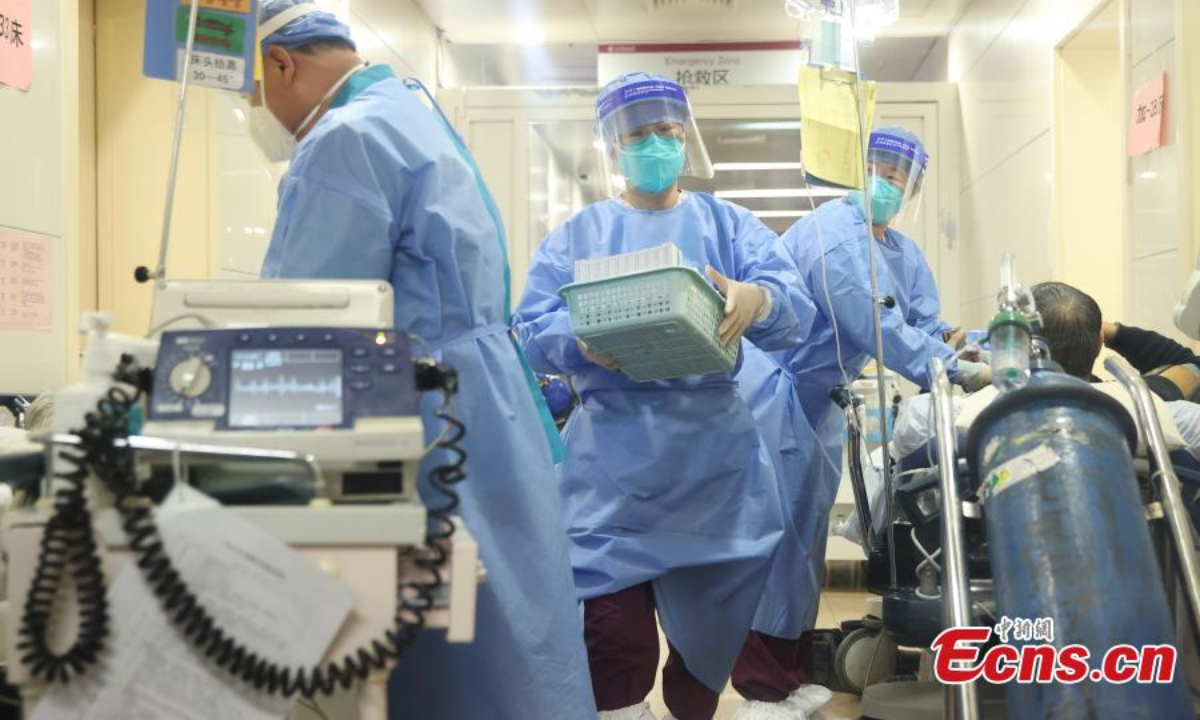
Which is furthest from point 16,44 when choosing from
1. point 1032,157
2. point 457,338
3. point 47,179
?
point 1032,157

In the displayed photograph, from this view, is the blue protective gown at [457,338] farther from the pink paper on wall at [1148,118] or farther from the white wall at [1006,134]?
the white wall at [1006,134]

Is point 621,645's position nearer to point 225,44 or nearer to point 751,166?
point 225,44

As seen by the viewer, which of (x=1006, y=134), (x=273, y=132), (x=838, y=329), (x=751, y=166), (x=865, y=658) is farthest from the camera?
(x=751, y=166)

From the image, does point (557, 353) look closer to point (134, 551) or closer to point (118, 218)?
point (134, 551)

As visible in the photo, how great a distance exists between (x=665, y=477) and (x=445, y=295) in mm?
960

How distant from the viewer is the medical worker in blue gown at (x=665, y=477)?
261cm

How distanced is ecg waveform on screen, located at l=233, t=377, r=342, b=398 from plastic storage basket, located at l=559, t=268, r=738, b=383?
1.10 metres

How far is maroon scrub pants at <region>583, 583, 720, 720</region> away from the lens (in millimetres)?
2584

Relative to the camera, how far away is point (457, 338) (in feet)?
6.07

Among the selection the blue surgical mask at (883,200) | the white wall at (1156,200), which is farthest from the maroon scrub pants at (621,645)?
the white wall at (1156,200)

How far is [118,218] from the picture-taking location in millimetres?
3791

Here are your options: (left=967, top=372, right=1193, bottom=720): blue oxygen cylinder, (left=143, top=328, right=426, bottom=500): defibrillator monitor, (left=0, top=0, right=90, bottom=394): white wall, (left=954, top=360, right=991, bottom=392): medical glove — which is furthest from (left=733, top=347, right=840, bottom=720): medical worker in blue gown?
(left=143, top=328, right=426, bottom=500): defibrillator monitor

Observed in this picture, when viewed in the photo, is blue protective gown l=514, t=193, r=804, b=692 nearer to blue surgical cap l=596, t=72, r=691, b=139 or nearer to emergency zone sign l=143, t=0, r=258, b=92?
blue surgical cap l=596, t=72, r=691, b=139

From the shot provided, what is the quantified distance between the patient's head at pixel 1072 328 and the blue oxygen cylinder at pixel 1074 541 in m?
0.64
